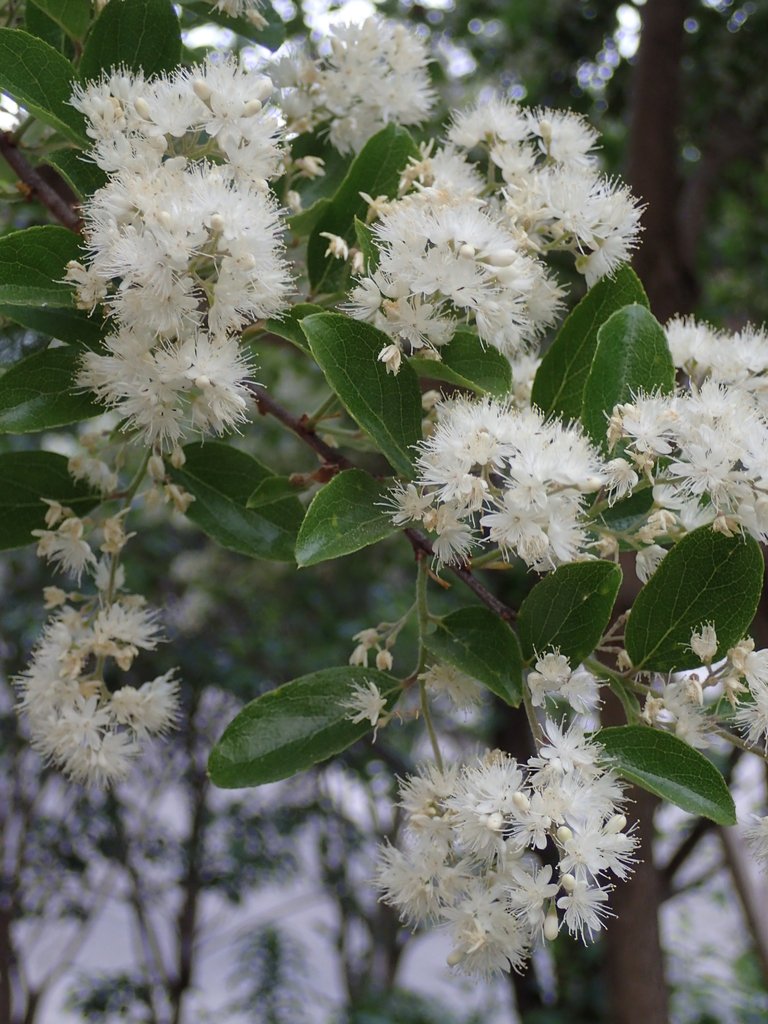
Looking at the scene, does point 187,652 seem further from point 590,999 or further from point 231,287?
point 231,287

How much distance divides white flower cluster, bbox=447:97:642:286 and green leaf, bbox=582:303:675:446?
0.07 meters

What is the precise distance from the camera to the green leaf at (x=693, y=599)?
625mm

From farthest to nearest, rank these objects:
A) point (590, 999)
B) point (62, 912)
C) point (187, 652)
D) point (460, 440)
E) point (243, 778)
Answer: point (62, 912)
point (187, 652)
point (590, 999)
point (243, 778)
point (460, 440)

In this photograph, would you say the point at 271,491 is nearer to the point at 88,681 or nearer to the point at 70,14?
the point at 88,681

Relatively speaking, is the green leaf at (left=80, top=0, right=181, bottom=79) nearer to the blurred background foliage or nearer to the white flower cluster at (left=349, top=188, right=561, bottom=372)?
the white flower cluster at (left=349, top=188, right=561, bottom=372)

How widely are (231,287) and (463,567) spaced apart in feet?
0.70

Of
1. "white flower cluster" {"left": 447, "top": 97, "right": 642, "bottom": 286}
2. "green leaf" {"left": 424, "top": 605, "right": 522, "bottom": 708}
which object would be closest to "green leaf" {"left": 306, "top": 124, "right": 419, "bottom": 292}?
"white flower cluster" {"left": 447, "top": 97, "right": 642, "bottom": 286}

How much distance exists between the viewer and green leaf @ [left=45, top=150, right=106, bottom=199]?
0.70m

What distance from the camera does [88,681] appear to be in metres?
0.78

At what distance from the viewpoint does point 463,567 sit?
642mm

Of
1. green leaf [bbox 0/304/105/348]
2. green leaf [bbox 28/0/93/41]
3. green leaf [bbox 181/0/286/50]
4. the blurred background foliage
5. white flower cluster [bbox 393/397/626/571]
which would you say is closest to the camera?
white flower cluster [bbox 393/397/626/571]

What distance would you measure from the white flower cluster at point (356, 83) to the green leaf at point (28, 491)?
34 cm

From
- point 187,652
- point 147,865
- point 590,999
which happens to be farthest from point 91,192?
point 147,865

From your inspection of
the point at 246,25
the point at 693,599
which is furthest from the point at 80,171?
the point at 693,599
